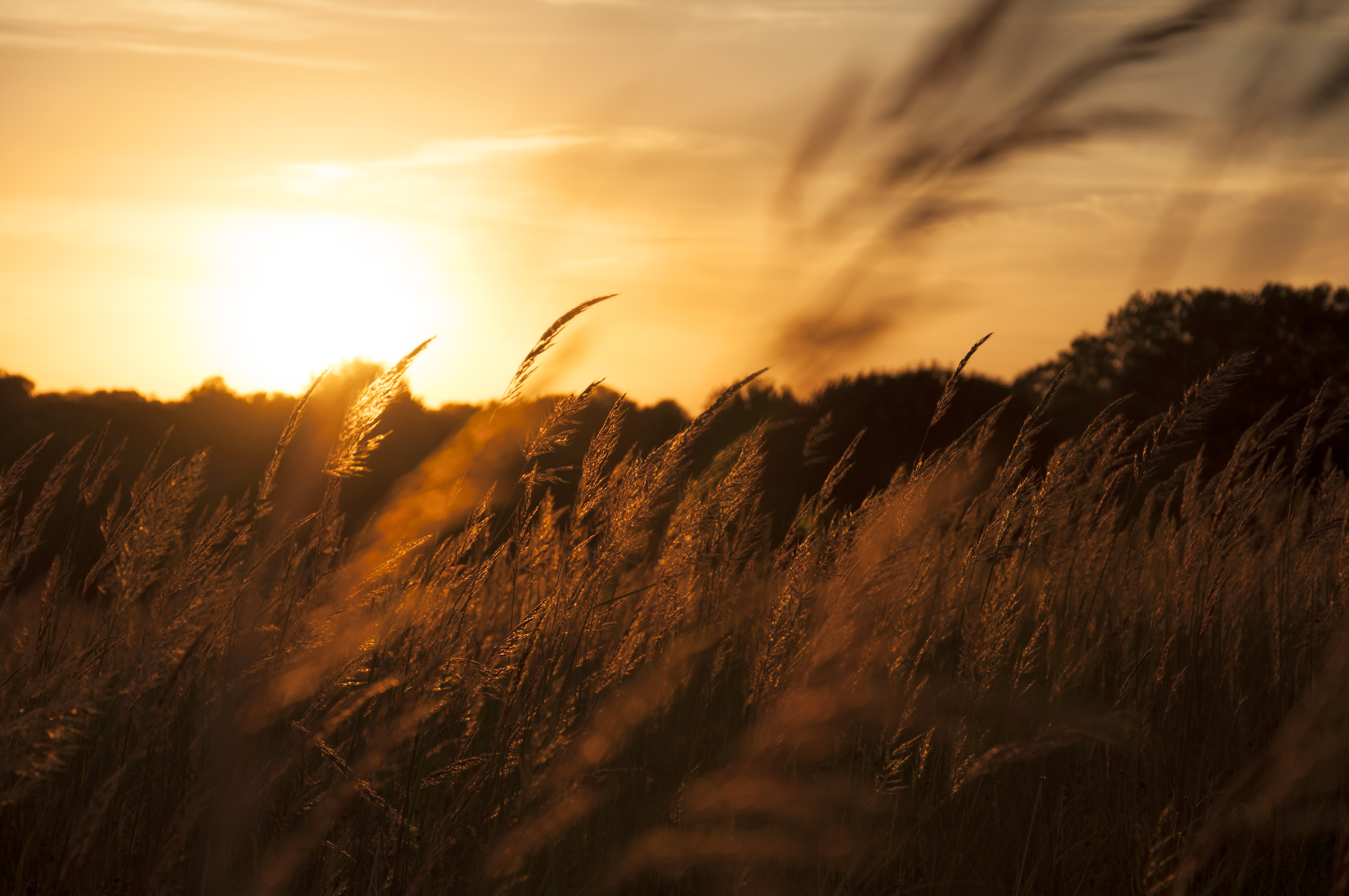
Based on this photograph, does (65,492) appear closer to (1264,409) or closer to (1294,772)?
(1294,772)

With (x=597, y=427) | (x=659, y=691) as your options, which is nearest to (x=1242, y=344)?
(x=597, y=427)

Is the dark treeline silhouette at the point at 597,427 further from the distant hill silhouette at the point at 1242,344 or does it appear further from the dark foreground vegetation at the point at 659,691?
the distant hill silhouette at the point at 1242,344

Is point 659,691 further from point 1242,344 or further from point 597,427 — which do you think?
point 1242,344

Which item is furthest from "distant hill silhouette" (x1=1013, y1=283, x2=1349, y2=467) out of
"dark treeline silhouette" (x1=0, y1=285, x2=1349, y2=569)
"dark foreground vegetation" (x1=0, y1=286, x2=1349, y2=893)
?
"dark foreground vegetation" (x1=0, y1=286, x2=1349, y2=893)

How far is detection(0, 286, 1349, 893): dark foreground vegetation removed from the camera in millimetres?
1540

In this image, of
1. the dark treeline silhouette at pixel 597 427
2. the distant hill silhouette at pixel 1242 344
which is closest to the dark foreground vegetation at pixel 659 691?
the dark treeline silhouette at pixel 597 427

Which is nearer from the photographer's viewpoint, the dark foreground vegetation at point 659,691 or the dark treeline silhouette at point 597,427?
the dark foreground vegetation at point 659,691

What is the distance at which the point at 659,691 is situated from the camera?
2.68 metres

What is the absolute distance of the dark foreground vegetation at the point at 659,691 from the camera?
1.54 meters

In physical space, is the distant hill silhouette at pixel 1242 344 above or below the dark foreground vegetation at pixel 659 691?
above

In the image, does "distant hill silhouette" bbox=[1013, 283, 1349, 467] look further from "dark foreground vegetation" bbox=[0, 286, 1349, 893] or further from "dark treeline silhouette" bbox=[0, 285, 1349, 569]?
"dark foreground vegetation" bbox=[0, 286, 1349, 893]

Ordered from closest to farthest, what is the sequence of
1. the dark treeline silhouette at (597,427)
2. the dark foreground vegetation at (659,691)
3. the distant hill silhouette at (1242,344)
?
the dark foreground vegetation at (659,691)
the dark treeline silhouette at (597,427)
the distant hill silhouette at (1242,344)

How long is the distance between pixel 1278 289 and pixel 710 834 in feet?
102

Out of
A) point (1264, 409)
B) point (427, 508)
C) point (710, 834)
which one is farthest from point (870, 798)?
point (1264, 409)
